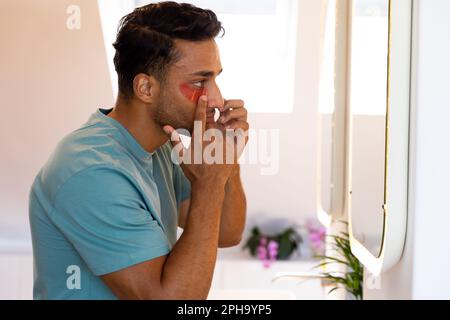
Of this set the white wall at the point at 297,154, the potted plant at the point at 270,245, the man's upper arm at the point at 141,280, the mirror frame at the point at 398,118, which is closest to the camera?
the man's upper arm at the point at 141,280

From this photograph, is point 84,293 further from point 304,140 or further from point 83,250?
point 304,140

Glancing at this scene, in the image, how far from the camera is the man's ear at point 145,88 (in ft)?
3.51

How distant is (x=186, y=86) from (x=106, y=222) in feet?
0.93

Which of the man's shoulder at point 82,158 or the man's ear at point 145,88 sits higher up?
the man's ear at point 145,88

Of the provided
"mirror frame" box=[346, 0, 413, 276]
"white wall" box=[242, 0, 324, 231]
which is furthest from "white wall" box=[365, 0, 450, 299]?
"white wall" box=[242, 0, 324, 231]

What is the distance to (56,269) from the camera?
963 millimetres

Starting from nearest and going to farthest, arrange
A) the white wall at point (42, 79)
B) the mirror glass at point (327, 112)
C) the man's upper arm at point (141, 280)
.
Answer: the man's upper arm at point (141, 280) < the mirror glass at point (327, 112) < the white wall at point (42, 79)

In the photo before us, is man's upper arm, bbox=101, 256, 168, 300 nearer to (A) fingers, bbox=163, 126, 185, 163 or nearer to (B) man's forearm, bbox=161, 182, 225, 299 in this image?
(B) man's forearm, bbox=161, 182, 225, 299

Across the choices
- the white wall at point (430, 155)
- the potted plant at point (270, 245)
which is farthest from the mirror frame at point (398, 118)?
the potted plant at point (270, 245)

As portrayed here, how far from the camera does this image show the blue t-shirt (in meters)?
0.88

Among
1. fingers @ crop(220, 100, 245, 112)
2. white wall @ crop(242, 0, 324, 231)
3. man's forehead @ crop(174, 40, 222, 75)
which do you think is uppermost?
man's forehead @ crop(174, 40, 222, 75)

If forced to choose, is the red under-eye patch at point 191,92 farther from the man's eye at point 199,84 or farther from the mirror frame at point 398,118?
the mirror frame at point 398,118

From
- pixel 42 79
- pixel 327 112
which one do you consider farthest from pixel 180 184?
pixel 42 79

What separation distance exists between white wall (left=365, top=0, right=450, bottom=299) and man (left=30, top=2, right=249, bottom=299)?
0.25 meters
